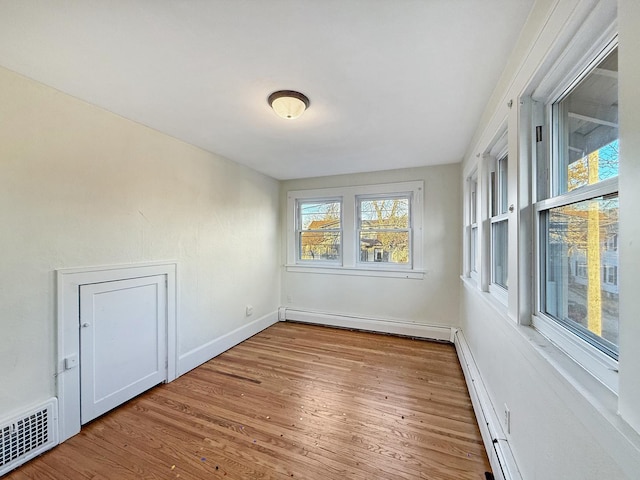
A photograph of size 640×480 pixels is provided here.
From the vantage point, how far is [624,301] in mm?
637

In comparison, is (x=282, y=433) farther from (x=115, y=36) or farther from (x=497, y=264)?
(x=115, y=36)

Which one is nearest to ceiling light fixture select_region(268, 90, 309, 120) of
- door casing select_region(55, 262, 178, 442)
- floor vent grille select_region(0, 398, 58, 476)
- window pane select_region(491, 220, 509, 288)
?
window pane select_region(491, 220, 509, 288)

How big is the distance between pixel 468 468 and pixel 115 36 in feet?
9.78

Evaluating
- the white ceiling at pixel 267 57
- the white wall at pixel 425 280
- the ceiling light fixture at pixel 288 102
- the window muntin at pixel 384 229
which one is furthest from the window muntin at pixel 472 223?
the ceiling light fixture at pixel 288 102

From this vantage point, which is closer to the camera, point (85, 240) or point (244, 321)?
point (85, 240)

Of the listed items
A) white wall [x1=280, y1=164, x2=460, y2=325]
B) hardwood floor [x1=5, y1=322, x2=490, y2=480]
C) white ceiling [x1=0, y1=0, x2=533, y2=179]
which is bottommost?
hardwood floor [x1=5, y1=322, x2=490, y2=480]

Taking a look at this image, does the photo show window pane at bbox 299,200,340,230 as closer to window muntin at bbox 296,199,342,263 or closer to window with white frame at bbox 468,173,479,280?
window muntin at bbox 296,199,342,263

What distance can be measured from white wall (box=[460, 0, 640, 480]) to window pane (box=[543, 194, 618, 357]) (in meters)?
0.11

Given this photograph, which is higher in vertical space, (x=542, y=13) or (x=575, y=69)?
(x=542, y=13)

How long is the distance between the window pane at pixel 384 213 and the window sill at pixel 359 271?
619mm

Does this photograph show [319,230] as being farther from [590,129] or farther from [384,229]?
[590,129]

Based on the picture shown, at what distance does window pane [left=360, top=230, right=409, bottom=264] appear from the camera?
12.6 ft

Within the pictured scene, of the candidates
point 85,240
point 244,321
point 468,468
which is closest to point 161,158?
point 85,240

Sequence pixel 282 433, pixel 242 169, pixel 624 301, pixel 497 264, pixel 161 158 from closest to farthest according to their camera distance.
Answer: pixel 624 301 < pixel 282 433 < pixel 497 264 < pixel 161 158 < pixel 242 169
